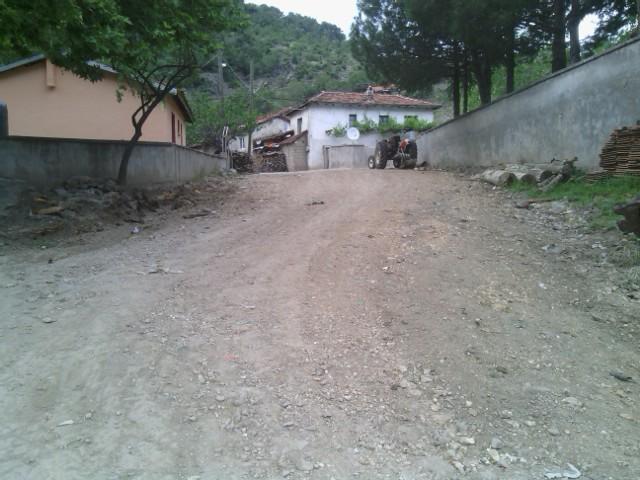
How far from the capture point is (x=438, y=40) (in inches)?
696

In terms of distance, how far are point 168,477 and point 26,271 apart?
179 inches

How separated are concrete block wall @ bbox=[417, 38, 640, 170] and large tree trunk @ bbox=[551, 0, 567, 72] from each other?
1741mm

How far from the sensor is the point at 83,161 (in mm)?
10312

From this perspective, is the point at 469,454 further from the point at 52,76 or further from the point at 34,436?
the point at 52,76

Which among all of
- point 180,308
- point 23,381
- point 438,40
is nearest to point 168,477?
point 23,381

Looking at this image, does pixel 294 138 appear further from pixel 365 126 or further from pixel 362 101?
pixel 362 101

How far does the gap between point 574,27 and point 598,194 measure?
6786mm

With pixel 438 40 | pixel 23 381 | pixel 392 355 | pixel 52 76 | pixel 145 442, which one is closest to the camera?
pixel 145 442

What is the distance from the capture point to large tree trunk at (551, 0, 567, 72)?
12.5 metres

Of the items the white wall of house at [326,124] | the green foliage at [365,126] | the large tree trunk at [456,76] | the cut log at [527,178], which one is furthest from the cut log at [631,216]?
the green foliage at [365,126]

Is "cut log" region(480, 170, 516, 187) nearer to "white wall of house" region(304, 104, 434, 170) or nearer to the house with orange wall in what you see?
the house with orange wall

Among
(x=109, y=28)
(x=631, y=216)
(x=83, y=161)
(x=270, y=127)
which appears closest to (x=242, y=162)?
(x=270, y=127)

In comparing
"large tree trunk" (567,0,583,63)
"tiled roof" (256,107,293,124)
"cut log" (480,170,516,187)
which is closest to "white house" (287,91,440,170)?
"tiled roof" (256,107,293,124)

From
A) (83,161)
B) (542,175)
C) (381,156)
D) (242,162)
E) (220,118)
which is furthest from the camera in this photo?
(242,162)
